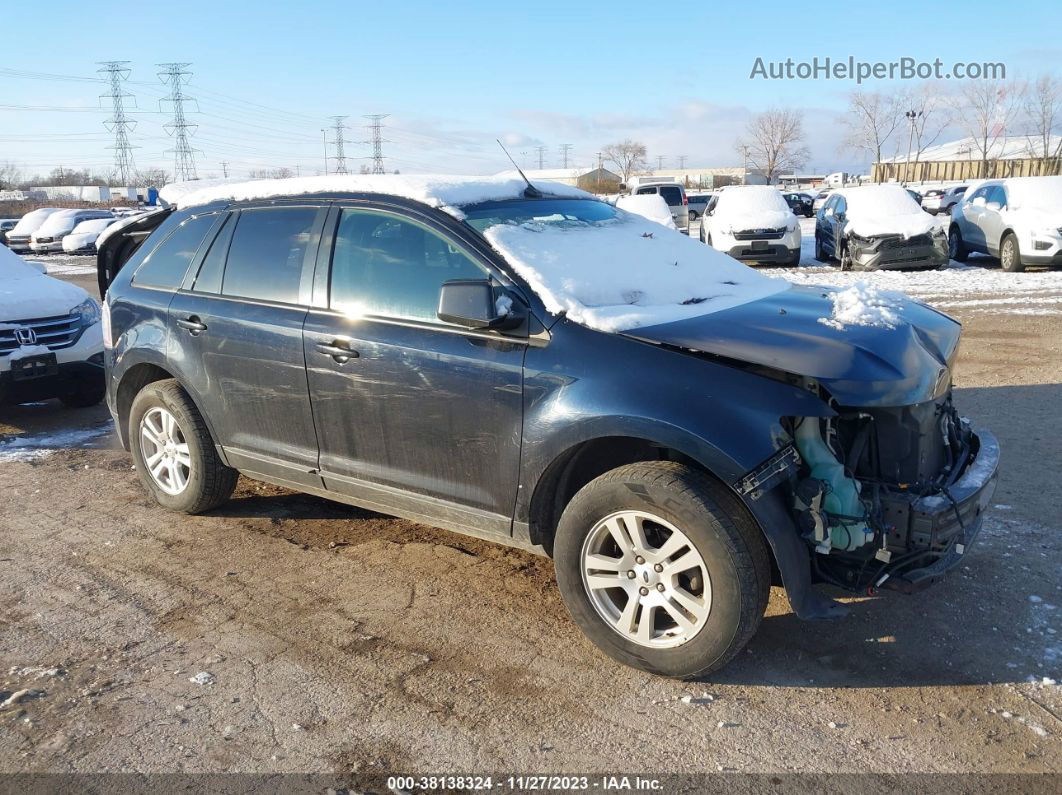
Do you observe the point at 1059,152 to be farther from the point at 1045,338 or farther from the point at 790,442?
the point at 790,442

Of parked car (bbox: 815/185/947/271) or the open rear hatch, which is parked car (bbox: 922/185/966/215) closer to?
parked car (bbox: 815/185/947/271)

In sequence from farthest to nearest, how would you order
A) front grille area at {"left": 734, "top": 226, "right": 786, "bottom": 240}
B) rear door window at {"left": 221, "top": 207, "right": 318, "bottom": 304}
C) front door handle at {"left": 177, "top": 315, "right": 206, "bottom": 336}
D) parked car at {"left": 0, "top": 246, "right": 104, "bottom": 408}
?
front grille area at {"left": 734, "top": 226, "right": 786, "bottom": 240}, parked car at {"left": 0, "top": 246, "right": 104, "bottom": 408}, front door handle at {"left": 177, "top": 315, "right": 206, "bottom": 336}, rear door window at {"left": 221, "top": 207, "right": 318, "bottom": 304}

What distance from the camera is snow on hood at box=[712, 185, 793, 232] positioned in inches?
685

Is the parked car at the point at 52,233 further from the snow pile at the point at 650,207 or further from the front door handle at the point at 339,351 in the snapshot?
the front door handle at the point at 339,351

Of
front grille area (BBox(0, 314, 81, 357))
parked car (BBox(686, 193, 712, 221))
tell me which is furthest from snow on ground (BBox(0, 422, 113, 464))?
parked car (BBox(686, 193, 712, 221))

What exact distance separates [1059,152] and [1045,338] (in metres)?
63.5

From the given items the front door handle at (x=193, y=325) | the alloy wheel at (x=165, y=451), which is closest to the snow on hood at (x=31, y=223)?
the alloy wheel at (x=165, y=451)

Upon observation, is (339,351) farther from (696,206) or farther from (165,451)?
(696,206)

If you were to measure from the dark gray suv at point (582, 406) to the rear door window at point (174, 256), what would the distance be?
0.09 metres

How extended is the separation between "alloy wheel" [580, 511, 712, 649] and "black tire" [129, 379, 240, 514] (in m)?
2.53

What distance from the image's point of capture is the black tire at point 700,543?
10.0ft

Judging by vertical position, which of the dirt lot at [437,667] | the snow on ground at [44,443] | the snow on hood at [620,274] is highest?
the snow on hood at [620,274]

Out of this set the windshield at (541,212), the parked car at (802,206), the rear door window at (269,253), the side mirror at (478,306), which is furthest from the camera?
the parked car at (802,206)

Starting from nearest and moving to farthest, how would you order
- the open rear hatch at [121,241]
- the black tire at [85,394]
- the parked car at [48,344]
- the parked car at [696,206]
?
the open rear hatch at [121,241] → the parked car at [48,344] → the black tire at [85,394] → the parked car at [696,206]
